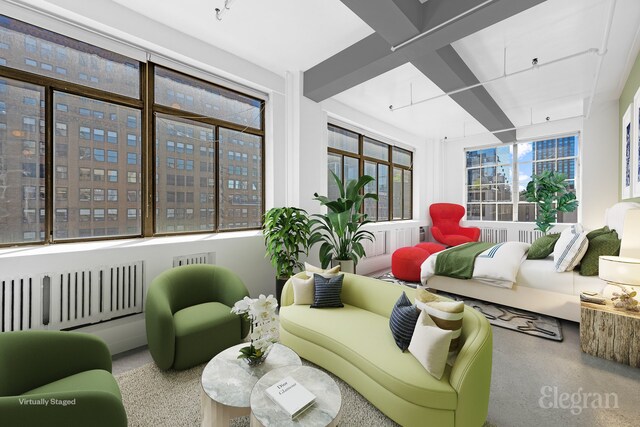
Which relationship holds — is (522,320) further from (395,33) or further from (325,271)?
(395,33)

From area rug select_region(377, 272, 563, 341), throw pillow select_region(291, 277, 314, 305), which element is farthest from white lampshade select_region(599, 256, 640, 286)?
throw pillow select_region(291, 277, 314, 305)

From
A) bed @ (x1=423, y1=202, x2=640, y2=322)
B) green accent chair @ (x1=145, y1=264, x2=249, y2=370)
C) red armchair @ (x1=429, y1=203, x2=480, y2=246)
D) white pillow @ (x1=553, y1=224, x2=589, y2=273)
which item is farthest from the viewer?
red armchair @ (x1=429, y1=203, x2=480, y2=246)

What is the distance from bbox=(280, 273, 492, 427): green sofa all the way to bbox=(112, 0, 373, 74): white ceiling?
2627 millimetres

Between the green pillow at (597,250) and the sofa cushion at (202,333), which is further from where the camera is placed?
the green pillow at (597,250)

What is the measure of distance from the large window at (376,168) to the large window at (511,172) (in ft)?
5.40

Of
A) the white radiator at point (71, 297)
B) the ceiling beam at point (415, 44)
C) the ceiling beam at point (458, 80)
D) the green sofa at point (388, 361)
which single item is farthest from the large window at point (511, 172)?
the white radiator at point (71, 297)

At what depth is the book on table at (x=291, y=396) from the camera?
132 centimetres

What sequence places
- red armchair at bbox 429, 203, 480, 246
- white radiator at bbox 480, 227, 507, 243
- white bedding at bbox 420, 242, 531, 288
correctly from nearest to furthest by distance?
white bedding at bbox 420, 242, 531, 288, red armchair at bbox 429, 203, 480, 246, white radiator at bbox 480, 227, 507, 243

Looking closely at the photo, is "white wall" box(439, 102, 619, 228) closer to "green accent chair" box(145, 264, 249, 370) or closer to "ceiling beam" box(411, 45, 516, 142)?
"ceiling beam" box(411, 45, 516, 142)

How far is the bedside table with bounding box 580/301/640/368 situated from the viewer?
Result: 7.39ft

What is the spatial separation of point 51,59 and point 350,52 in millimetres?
2914

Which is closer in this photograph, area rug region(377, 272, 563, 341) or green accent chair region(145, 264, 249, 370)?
green accent chair region(145, 264, 249, 370)

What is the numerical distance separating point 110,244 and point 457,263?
395 cm

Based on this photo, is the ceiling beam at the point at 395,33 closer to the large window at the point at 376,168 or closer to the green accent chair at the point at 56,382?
the large window at the point at 376,168
